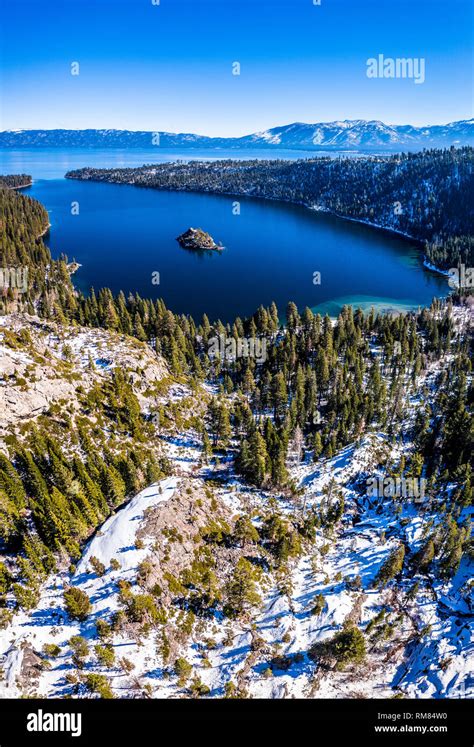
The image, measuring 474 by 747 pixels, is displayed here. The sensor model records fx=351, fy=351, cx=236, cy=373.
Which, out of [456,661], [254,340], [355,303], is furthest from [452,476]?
[355,303]
